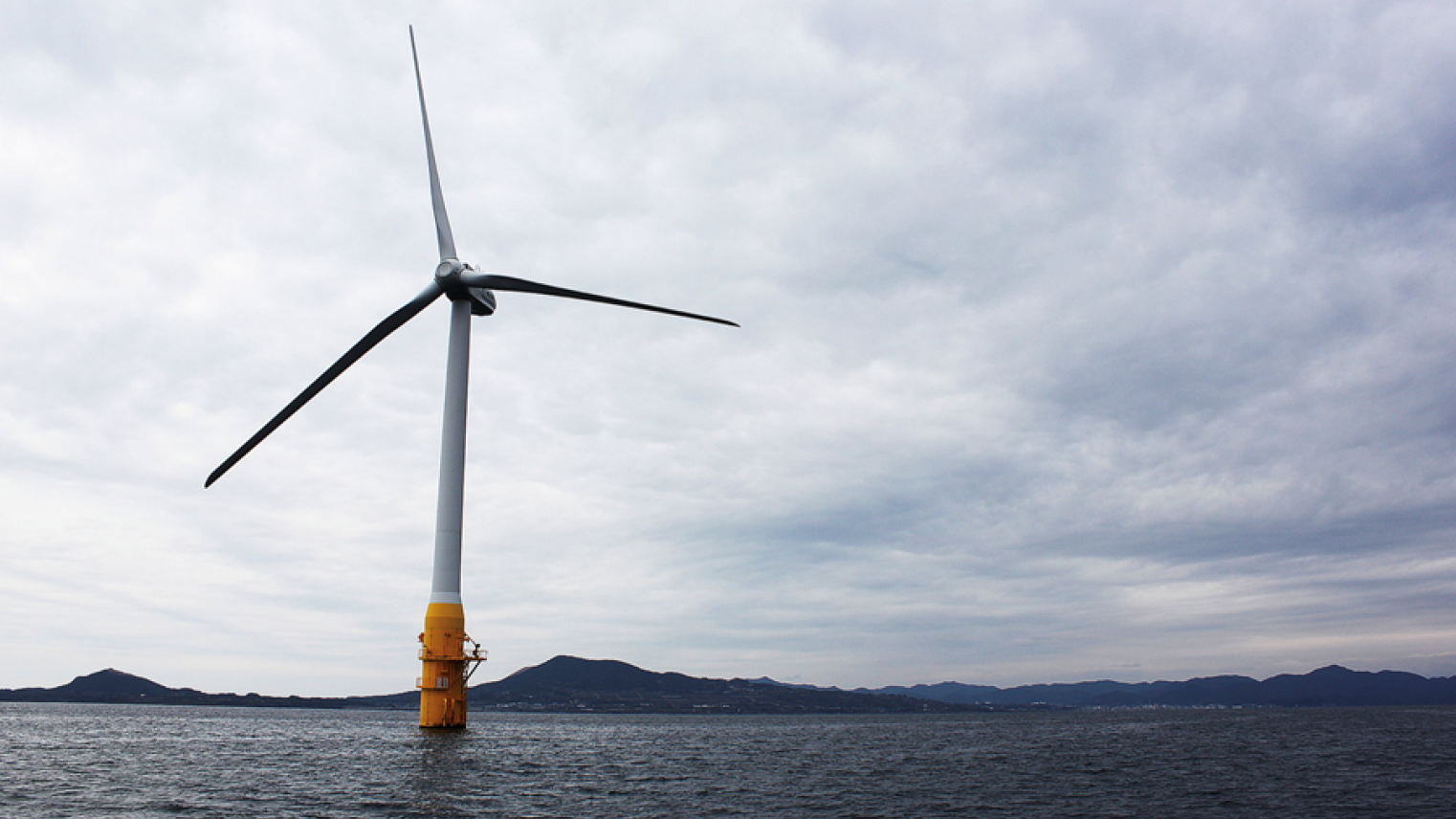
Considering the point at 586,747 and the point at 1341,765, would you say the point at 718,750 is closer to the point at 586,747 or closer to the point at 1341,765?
the point at 586,747

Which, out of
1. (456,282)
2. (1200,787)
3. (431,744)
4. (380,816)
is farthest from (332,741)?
(1200,787)

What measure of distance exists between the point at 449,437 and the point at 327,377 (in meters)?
11.6

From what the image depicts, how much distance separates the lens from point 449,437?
252 feet

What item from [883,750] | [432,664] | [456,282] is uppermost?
[456,282]

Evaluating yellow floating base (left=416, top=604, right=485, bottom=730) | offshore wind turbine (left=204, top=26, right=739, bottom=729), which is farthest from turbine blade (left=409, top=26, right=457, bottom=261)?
yellow floating base (left=416, top=604, right=485, bottom=730)

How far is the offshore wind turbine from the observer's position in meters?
71.9

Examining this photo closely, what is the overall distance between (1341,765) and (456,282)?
91947 millimetres

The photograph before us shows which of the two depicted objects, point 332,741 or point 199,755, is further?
point 332,741

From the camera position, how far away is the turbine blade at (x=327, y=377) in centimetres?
7219

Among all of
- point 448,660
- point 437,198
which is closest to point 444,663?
point 448,660

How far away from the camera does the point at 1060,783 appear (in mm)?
60438

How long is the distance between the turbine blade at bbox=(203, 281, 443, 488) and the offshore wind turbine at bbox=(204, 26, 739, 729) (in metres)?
0.08

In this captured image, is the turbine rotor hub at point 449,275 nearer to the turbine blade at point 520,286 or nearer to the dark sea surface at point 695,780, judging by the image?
the turbine blade at point 520,286

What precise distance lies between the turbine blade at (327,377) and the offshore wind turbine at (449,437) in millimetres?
79
